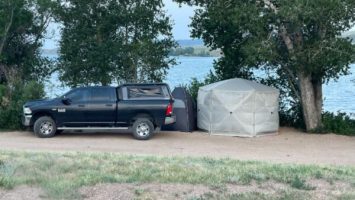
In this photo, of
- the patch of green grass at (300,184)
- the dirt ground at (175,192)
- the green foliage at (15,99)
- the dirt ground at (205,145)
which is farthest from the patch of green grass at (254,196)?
the green foliage at (15,99)

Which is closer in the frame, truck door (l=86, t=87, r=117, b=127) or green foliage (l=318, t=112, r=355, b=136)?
truck door (l=86, t=87, r=117, b=127)

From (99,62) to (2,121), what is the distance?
525cm

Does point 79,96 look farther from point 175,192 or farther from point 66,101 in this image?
point 175,192

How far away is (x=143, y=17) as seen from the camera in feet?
92.5

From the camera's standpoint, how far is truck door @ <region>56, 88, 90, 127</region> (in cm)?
2208

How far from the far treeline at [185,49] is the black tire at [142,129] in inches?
162

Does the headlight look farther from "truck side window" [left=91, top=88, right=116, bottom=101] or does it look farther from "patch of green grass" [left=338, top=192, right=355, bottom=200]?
"patch of green grass" [left=338, top=192, right=355, bottom=200]

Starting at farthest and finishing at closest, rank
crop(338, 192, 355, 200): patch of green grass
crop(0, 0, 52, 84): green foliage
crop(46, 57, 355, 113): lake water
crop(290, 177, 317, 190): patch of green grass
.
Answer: crop(0, 0, 52, 84): green foliage → crop(46, 57, 355, 113): lake water → crop(290, 177, 317, 190): patch of green grass → crop(338, 192, 355, 200): patch of green grass

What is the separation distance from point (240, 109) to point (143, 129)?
3700 millimetres

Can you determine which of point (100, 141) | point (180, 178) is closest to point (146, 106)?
point (100, 141)

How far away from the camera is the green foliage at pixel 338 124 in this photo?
80.7 ft

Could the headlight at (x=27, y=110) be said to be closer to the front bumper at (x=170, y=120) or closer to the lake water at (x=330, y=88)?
the lake water at (x=330, y=88)

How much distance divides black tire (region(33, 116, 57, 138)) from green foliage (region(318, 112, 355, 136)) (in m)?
9.69

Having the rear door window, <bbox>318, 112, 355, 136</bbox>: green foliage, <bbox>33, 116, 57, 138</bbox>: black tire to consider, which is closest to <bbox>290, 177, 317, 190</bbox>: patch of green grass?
the rear door window
